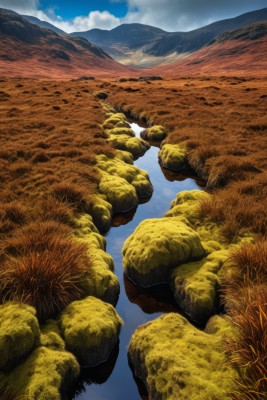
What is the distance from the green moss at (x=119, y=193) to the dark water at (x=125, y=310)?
420 millimetres

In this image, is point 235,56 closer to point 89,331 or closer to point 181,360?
point 89,331

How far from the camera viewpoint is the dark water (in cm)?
650

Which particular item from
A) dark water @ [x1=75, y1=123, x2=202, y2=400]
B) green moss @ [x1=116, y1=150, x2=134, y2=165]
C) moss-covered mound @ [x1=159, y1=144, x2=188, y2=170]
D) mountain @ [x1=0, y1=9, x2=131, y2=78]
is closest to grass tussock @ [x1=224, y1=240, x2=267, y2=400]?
dark water @ [x1=75, y1=123, x2=202, y2=400]

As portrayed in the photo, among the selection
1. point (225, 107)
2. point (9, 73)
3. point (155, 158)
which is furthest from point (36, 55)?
point (155, 158)

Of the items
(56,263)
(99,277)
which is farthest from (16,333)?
(99,277)

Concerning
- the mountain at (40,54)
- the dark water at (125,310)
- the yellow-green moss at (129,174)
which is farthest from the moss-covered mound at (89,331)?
the mountain at (40,54)

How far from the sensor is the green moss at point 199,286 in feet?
26.1

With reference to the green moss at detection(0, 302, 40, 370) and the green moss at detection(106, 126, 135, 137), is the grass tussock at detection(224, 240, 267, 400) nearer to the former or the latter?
the green moss at detection(0, 302, 40, 370)

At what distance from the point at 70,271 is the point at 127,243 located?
3.09 m

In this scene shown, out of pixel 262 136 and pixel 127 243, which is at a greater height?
pixel 262 136

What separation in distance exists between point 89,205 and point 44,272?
18.1ft

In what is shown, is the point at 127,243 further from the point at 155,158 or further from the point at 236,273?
the point at 155,158

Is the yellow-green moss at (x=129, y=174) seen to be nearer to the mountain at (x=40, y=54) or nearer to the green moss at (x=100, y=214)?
the green moss at (x=100, y=214)

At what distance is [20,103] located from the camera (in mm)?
36406
